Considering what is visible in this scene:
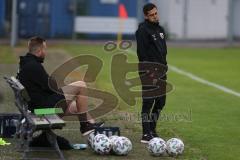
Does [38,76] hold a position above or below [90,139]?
above

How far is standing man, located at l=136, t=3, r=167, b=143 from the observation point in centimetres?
969

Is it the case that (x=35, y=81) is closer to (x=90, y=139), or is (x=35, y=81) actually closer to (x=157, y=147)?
(x=90, y=139)

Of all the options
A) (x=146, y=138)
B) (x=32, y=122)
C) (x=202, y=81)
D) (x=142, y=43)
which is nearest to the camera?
(x=32, y=122)

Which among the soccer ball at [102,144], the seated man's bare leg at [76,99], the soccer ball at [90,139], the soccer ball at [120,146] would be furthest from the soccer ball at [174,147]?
the seated man's bare leg at [76,99]

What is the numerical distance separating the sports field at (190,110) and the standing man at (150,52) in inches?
15.2

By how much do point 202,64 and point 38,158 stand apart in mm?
15812

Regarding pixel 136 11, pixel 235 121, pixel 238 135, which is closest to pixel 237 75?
pixel 235 121

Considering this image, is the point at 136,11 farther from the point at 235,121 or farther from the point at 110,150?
the point at 110,150

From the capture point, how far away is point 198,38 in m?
37.1

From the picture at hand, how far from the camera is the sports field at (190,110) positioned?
370 inches

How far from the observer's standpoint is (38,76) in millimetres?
9086

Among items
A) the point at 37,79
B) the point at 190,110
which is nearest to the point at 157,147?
A: the point at 37,79

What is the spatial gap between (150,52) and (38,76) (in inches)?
66.5

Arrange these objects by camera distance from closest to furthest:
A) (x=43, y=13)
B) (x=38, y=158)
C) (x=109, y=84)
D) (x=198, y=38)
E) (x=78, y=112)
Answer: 1. (x=38, y=158)
2. (x=78, y=112)
3. (x=109, y=84)
4. (x=43, y=13)
5. (x=198, y=38)
